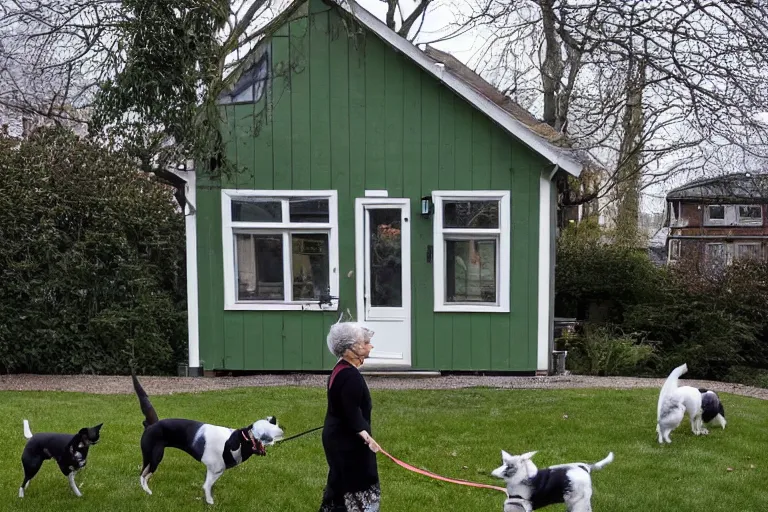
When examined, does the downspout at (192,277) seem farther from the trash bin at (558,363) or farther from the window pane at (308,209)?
the trash bin at (558,363)

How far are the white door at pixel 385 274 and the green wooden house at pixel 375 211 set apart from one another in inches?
0.7

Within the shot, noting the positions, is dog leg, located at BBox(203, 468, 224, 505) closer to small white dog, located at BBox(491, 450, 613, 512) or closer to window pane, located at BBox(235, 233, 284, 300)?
small white dog, located at BBox(491, 450, 613, 512)

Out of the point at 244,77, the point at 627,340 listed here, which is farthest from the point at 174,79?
the point at 627,340

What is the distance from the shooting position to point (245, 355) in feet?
32.1

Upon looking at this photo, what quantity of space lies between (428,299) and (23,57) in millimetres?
7655

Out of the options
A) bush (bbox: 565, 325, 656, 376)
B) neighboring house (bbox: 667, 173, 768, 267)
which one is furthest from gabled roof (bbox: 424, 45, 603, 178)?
neighboring house (bbox: 667, 173, 768, 267)

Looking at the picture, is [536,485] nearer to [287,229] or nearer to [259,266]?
[287,229]

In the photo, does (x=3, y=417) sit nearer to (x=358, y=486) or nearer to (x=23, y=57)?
(x=358, y=486)

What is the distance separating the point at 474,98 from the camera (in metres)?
9.20

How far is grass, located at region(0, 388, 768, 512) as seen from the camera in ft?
15.5

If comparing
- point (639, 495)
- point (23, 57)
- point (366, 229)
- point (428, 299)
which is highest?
point (23, 57)

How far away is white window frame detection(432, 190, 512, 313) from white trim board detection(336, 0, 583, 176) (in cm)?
81

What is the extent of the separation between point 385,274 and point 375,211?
930mm

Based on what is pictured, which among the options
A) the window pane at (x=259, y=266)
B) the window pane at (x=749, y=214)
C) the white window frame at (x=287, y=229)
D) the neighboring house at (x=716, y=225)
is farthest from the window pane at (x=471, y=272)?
the window pane at (x=749, y=214)
